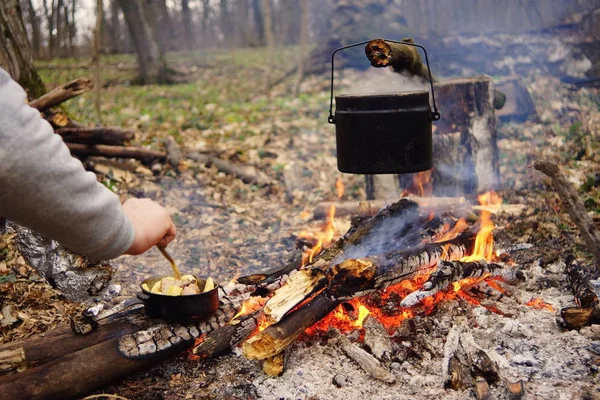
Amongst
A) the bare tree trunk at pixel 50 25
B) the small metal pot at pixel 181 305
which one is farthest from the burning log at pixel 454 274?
the bare tree trunk at pixel 50 25

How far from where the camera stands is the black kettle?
3533 mm

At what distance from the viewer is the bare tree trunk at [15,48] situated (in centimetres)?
614

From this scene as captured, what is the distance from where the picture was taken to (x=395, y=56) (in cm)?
423

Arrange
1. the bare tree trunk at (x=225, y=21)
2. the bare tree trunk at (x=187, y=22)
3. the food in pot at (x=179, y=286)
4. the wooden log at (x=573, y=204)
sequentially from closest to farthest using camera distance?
1. the food in pot at (x=179, y=286)
2. the wooden log at (x=573, y=204)
3. the bare tree trunk at (x=187, y=22)
4. the bare tree trunk at (x=225, y=21)

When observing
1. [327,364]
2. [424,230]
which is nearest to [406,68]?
[424,230]

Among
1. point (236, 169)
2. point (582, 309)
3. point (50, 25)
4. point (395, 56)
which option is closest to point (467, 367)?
point (582, 309)

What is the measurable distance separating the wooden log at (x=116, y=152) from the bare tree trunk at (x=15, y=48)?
0.81 m

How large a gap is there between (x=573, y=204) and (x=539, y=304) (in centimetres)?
79

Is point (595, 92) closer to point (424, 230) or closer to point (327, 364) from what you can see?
point (424, 230)

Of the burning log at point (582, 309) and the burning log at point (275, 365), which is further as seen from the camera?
the burning log at point (582, 309)

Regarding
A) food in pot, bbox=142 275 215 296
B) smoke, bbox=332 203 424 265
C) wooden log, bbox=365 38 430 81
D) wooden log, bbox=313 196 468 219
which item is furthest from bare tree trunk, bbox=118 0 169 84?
food in pot, bbox=142 275 215 296

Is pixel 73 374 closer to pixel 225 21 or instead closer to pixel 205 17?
pixel 225 21

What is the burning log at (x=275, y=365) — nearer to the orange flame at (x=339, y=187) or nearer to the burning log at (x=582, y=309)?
the burning log at (x=582, y=309)

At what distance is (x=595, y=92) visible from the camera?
9.39 meters
